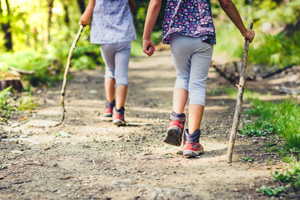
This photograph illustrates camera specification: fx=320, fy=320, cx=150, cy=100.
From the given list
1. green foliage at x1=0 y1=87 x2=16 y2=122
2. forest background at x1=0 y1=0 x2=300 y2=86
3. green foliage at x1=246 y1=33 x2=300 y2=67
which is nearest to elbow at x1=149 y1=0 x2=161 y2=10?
forest background at x1=0 y1=0 x2=300 y2=86

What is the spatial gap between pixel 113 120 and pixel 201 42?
175 cm

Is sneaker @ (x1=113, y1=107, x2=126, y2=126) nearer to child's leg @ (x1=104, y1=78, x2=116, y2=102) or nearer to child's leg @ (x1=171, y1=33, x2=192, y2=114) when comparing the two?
child's leg @ (x1=104, y1=78, x2=116, y2=102)

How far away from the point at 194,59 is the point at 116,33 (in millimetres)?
1429

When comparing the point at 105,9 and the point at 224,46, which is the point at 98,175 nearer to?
the point at 105,9

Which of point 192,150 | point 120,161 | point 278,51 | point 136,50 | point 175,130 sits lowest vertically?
point 120,161

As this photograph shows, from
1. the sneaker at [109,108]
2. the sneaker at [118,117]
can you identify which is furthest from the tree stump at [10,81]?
the sneaker at [118,117]

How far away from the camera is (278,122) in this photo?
142 inches

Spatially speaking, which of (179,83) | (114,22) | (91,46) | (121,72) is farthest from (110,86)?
(91,46)

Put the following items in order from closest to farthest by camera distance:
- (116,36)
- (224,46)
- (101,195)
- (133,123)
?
(101,195) → (116,36) → (133,123) → (224,46)

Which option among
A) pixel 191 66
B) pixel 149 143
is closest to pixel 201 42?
pixel 191 66

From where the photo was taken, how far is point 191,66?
2.99m

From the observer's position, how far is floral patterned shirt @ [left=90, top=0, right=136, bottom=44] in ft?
13.1

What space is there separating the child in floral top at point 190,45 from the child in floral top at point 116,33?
112cm

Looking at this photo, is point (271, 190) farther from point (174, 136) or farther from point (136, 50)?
point (136, 50)
